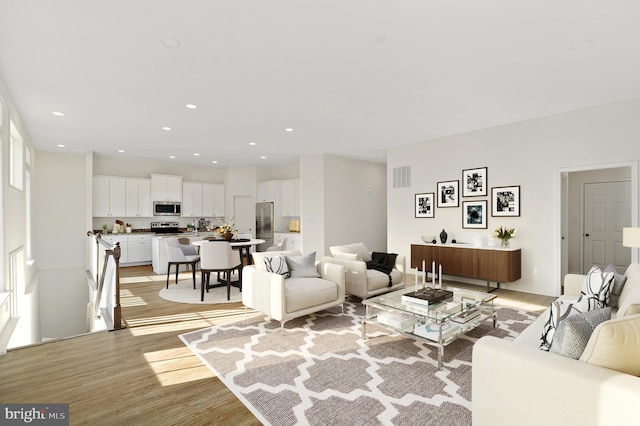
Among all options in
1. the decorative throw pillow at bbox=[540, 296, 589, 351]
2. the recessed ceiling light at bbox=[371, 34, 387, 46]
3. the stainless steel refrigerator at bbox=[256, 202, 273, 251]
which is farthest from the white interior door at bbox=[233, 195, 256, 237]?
the decorative throw pillow at bbox=[540, 296, 589, 351]

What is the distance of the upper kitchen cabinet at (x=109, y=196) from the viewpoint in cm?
787

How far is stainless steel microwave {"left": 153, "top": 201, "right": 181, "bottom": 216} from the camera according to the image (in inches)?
341

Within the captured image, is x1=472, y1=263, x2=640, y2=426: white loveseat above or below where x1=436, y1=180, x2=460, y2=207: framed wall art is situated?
below

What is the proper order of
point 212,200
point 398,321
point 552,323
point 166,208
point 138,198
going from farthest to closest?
point 212,200, point 166,208, point 138,198, point 398,321, point 552,323

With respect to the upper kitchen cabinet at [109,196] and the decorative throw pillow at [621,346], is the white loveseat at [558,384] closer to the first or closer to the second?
the decorative throw pillow at [621,346]

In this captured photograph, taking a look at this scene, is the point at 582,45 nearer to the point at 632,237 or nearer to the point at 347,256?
the point at 632,237

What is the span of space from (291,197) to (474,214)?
501 cm

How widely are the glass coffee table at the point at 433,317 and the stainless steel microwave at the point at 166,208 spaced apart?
731 centimetres

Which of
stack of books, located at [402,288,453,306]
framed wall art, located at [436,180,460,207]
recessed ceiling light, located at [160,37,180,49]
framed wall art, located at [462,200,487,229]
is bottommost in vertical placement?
stack of books, located at [402,288,453,306]

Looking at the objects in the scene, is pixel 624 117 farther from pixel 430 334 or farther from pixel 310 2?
pixel 310 2

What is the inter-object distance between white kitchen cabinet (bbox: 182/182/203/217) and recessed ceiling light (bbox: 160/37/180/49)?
6904mm

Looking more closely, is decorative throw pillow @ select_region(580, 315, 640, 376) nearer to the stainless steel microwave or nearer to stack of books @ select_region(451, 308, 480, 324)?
stack of books @ select_region(451, 308, 480, 324)

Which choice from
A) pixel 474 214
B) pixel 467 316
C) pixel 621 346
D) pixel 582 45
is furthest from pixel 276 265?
pixel 474 214

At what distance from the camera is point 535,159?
5.16 meters
